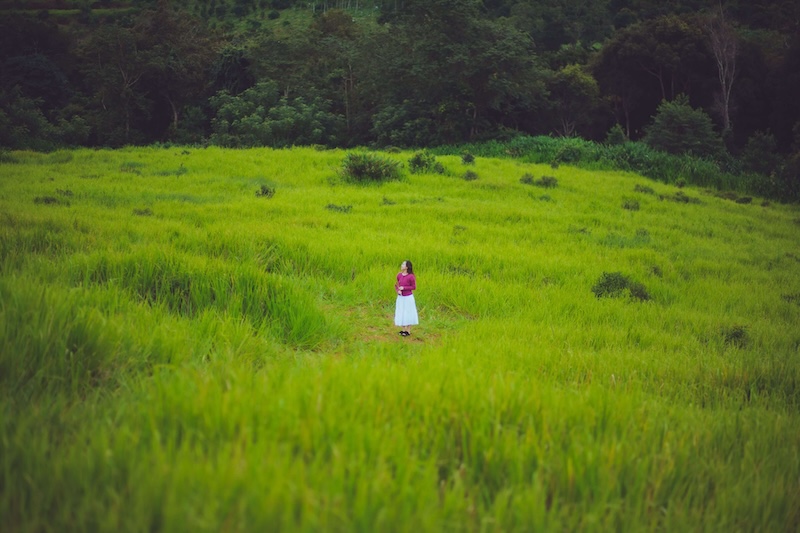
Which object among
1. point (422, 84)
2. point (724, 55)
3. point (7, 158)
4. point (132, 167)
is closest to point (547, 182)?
point (132, 167)

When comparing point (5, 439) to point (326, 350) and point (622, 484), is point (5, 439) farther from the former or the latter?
point (326, 350)

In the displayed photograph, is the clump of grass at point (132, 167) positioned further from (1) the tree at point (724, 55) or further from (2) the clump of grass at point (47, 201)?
(1) the tree at point (724, 55)

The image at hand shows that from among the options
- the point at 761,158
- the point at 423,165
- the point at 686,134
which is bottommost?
the point at 423,165

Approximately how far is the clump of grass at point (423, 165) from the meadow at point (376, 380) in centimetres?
757

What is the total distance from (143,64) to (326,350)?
163ft

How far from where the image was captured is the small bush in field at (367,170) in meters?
15.2

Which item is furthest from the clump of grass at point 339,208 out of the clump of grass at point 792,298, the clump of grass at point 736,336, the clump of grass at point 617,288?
the clump of grass at point 792,298

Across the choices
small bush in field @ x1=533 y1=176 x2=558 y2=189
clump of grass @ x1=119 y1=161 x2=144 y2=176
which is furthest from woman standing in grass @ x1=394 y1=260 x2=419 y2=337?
clump of grass @ x1=119 y1=161 x2=144 y2=176

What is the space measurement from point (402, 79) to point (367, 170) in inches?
926

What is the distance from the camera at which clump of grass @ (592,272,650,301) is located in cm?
687

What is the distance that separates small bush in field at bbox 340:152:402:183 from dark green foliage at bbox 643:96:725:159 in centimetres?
2025

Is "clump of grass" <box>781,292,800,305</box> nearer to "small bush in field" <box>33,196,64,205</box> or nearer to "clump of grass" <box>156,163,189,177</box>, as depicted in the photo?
"small bush in field" <box>33,196,64,205</box>

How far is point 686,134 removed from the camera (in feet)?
90.4

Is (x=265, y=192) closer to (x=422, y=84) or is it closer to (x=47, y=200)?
(x=47, y=200)
